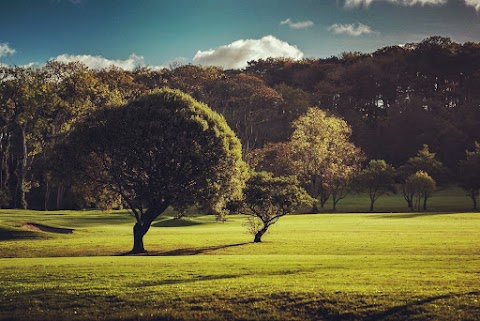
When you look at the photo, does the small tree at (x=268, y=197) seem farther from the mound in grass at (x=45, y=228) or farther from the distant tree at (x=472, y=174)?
the distant tree at (x=472, y=174)

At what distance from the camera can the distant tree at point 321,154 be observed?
10394 centimetres

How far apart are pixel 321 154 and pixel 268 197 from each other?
2093 inches

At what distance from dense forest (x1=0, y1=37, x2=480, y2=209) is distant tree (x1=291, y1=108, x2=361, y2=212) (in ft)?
40.7

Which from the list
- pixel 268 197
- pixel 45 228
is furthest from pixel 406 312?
pixel 45 228

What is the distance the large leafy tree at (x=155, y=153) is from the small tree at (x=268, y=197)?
5105 mm

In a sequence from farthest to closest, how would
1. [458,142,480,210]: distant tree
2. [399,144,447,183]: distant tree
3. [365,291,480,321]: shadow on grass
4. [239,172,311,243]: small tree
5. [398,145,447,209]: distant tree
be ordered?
[399,144,447,183]: distant tree < [398,145,447,209]: distant tree < [458,142,480,210]: distant tree < [239,172,311,243]: small tree < [365,291,480,321]: shadow on grass

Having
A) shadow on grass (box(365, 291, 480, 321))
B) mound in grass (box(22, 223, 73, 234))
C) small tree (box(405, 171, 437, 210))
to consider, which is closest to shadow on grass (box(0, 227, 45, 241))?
mound in grass (box(22, 223, 73, 234))

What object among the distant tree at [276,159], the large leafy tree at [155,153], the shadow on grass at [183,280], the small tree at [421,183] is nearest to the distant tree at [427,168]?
the small tree at [421,183]

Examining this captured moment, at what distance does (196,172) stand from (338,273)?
69.9ft

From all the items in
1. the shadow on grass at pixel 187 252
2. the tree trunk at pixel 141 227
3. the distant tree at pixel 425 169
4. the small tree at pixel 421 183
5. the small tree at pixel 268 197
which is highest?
the distant tree at pixel 425 169

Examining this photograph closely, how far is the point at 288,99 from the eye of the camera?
126 meters

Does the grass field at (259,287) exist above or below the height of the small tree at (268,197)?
below

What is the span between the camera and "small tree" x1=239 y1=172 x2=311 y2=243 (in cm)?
5288

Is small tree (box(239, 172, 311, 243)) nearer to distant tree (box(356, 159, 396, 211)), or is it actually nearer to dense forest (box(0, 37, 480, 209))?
dense forest (box(0, 37, 480, 209))
